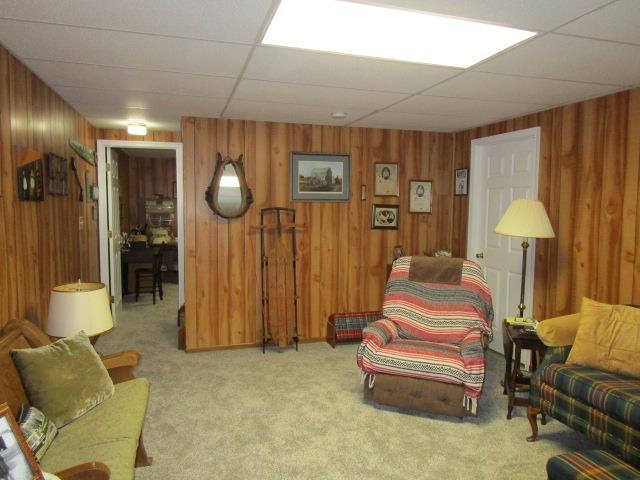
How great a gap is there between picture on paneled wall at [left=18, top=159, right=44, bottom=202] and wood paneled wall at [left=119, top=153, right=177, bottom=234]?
227 inches

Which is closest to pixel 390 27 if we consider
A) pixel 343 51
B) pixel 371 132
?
pixel 343 51

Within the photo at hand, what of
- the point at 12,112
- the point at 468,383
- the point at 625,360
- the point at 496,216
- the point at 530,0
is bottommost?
the point at 468,383

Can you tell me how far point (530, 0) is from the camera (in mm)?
1735

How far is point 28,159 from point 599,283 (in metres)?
3.84

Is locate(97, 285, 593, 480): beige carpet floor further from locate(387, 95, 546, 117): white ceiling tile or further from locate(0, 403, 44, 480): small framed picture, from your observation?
locate(387, 95, 546, 117): white ceiling tile

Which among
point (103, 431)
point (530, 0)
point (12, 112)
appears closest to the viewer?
point (530, 0)

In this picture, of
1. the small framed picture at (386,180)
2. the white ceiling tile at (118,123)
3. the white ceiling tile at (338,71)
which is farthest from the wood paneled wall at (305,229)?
the white ceiling tile at (338,71)

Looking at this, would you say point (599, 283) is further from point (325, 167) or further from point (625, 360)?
point (325, 167)

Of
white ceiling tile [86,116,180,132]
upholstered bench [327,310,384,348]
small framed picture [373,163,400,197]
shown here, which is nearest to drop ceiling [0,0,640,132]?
white ceiling tile [86,116,180,132]

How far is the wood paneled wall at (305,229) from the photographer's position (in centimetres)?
438

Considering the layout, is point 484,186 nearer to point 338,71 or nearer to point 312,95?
point 312,95

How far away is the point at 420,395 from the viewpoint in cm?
308

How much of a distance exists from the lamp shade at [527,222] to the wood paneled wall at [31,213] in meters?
3.13

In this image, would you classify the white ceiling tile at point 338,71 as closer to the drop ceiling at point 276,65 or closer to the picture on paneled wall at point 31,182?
the drop ceiling at point 276,65
